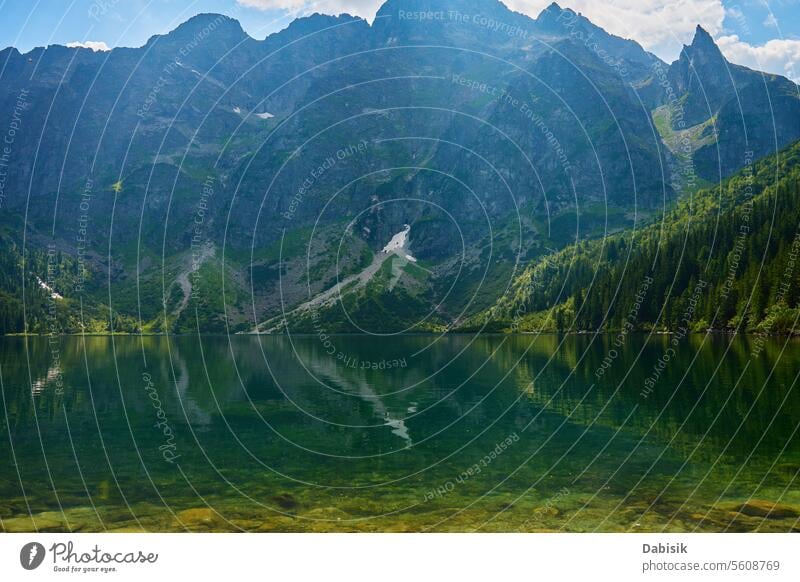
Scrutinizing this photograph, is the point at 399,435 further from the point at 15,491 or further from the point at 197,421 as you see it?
the point at 15,491

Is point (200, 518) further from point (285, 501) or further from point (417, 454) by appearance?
point (417, 454)

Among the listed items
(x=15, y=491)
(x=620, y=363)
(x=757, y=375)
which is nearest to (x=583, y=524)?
(x=15, y=491)

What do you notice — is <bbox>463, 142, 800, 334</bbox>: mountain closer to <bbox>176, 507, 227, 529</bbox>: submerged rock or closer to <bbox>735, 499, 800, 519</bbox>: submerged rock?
<bbox>735, 499, 800, 519</bbox>: submerged rock
